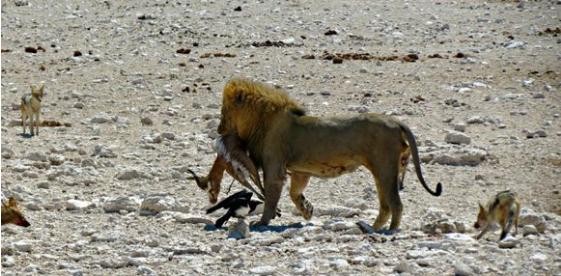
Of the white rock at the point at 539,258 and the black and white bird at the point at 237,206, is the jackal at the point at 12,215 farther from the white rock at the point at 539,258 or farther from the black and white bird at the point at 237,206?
the white rock at the point at 539,258

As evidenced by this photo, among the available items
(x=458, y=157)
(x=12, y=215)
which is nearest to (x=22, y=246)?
(x=12, y=215)

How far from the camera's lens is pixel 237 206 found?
598 inches

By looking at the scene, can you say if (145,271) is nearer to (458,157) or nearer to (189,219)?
(189,219)

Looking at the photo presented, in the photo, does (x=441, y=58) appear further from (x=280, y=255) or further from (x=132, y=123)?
(x=280, y=255)

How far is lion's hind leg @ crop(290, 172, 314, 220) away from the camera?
15.4 metres

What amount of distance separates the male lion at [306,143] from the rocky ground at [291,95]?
45 centimetres

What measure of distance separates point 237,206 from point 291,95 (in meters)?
10.7

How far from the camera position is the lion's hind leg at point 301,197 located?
50.5 ft

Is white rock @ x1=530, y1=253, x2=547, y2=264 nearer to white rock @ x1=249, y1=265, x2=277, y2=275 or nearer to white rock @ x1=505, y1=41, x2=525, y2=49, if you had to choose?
white rock @ x1=249, y1=265, x2=277, y2=275

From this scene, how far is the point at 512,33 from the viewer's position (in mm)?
34531

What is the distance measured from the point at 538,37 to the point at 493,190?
1693cm

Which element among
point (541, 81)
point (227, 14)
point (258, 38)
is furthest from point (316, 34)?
point (541, 81)

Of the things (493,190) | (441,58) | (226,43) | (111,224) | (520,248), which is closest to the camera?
(520,248)

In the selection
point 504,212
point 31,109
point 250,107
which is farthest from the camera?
point 31,109
